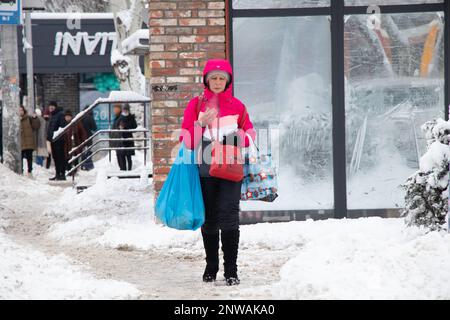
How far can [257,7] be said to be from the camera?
10148 millimetres

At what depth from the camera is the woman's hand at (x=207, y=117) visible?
7062mm

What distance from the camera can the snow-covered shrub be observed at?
7.71 m

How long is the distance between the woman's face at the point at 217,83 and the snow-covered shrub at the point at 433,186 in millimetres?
1870

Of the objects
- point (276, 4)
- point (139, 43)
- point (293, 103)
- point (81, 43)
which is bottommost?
point (293, 103)

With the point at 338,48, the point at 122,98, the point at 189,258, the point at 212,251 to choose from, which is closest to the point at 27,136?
the point at 122,98

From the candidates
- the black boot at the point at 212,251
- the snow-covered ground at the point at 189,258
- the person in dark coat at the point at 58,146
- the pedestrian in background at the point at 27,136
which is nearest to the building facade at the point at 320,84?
the snow-covered ground at the point at 189,258

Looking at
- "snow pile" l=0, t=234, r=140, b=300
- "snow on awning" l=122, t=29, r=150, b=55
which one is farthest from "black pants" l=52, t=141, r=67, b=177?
"snow pile" l=0, t=234, r=140, b=300

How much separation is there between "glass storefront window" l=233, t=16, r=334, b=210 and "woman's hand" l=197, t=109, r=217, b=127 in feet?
10.3

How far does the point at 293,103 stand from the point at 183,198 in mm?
3488

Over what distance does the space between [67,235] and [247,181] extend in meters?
3.07

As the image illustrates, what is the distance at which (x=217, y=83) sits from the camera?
23.2 ft

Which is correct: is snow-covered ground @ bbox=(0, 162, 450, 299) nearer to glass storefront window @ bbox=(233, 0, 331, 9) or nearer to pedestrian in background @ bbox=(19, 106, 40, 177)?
glass storefront window @ bbox=(233, 0, 331, 9)

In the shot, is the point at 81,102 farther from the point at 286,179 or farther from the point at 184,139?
the point at 184,139

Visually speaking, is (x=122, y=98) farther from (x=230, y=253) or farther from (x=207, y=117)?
(x=230, y=253)
